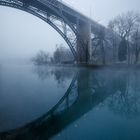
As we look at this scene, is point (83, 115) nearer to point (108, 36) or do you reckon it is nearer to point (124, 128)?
point (124, 128)

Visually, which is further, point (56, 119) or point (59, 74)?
point (59, 74)

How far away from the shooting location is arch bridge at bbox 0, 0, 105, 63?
23.4 meters

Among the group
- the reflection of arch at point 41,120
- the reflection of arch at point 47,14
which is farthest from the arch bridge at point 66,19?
the reflection of arch at point 41,120

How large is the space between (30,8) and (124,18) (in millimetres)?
15533

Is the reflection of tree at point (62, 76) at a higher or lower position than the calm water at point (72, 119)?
lower

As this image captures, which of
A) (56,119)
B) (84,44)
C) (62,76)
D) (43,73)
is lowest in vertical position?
(43,73)

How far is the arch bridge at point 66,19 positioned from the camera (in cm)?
2342

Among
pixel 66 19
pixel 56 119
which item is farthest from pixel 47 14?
pixel 56 119

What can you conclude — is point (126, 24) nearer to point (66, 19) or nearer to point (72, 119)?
point (66, 19)

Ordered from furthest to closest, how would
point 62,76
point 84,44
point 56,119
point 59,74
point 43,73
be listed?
point 84,44 → point 43,73 → point 59,74 → point 62,76 → point 56,119

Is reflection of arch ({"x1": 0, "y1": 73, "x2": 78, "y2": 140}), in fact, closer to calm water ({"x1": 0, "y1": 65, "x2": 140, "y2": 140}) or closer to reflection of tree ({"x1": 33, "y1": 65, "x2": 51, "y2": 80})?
calm water ({"x1": 0, "y1": 65, "x2": 140, "y2": 140})

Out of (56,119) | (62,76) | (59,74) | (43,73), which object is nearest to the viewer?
(56,119)

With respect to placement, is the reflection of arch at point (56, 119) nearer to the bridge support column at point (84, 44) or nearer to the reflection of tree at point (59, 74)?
the reflection of tree at point (59, 74)

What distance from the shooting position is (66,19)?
2597cm
